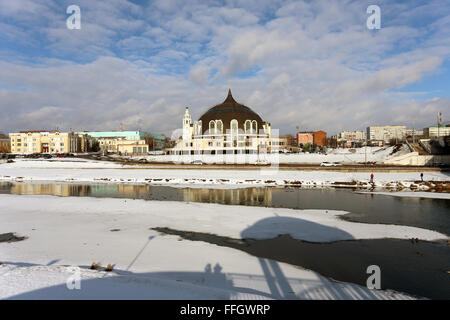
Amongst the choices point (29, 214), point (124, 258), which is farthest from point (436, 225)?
point (29, 214)

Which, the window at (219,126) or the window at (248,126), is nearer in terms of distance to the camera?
the window at (219,126)

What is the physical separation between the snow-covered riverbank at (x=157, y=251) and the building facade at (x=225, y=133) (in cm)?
5838

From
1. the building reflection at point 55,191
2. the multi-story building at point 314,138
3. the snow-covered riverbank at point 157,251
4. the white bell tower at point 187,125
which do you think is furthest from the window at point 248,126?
the multi-story building at point 314,138

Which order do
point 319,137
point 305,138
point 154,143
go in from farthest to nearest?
point 319,137, point 305,138, point 154,143

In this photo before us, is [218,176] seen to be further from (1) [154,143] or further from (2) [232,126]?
(1) [154,143]

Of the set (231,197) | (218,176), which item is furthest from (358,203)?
(218,176)

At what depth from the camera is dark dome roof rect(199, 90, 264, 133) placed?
82312 millimetres

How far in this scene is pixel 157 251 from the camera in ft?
34.2

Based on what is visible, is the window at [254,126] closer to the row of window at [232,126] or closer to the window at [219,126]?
the row of window at [232,126]

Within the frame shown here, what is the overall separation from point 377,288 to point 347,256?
2.70 m

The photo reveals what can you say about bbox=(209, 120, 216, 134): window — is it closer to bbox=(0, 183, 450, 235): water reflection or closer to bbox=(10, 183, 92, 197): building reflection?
bbox=(10, 183, 92, 197): building reflection

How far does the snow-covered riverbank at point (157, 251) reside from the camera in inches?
259

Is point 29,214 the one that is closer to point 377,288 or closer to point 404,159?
point 377,288

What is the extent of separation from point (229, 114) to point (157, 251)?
246 ft
